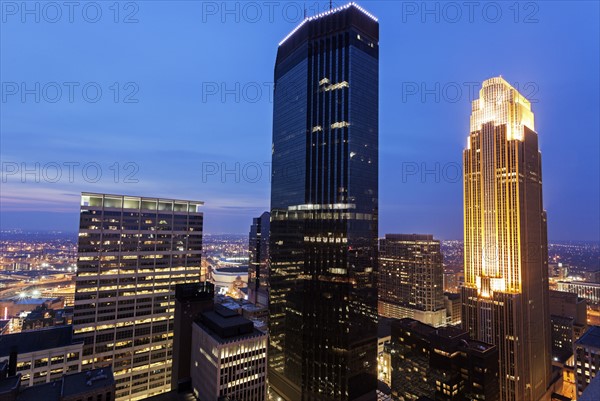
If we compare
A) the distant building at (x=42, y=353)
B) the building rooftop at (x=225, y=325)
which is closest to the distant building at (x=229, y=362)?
the building rooftop at (x=225, y=325)

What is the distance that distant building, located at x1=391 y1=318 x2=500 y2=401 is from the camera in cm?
11638

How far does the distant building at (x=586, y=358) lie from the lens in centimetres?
11088

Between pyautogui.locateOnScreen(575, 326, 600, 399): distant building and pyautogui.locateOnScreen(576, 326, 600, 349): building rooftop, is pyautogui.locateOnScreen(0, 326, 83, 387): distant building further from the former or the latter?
pyautogui.locateOnScreen(576, 326, 600, 349): building rooftop

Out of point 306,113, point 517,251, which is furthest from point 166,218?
point 517,251

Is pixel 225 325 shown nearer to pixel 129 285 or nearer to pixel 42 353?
pixel 129 285

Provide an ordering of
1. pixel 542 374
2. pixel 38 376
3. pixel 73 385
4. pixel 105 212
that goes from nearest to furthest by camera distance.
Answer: pixel 73 385 → pixel 38 376 → pixel 105 212 → pixel 542 374

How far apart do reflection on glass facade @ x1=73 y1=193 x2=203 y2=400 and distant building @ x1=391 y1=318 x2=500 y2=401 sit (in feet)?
318

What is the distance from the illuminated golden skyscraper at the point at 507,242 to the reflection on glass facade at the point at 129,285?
144 metres

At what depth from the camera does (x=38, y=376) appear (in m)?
93.4

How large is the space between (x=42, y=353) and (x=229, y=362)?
61.6 metres

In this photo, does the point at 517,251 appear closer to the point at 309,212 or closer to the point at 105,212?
the point at 309,212

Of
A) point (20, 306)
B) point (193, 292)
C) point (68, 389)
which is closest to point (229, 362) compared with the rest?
point (193, 292)

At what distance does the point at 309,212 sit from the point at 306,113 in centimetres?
4039

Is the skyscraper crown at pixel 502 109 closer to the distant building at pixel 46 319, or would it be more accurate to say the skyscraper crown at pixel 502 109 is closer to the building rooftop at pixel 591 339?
the building rooftop at pixel 591 339
